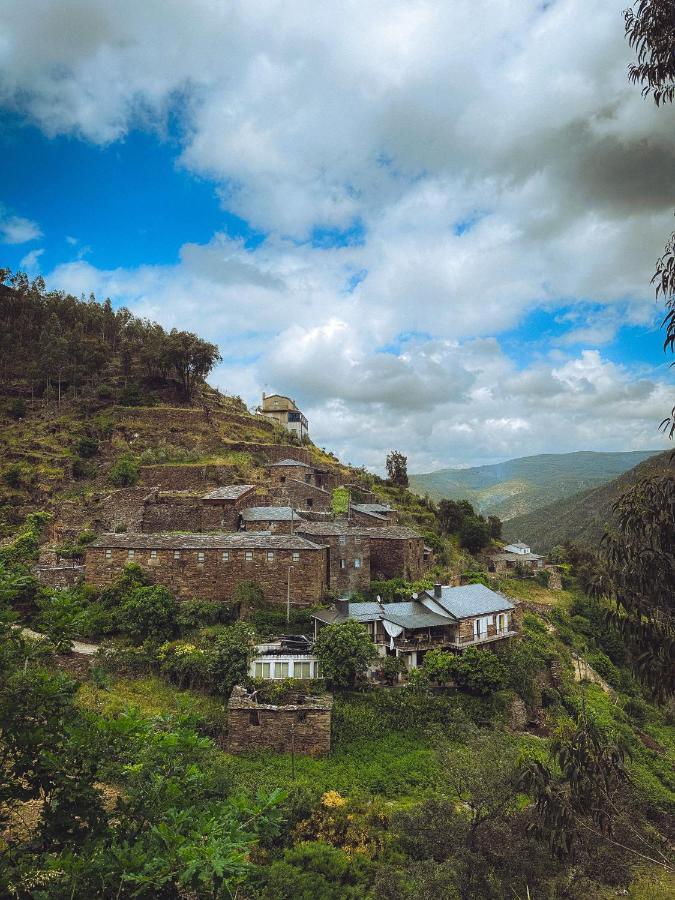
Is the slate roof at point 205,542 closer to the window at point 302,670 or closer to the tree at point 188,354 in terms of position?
the window at point 302,670

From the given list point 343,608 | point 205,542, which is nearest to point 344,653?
point 343,608

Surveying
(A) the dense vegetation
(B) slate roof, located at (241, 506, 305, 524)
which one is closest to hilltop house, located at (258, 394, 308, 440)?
(A) the dense vegetation

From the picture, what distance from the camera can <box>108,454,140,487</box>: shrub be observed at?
40062 millimetres

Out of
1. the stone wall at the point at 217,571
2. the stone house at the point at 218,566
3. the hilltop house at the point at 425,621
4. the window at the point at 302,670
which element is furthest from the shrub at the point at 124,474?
the window at the point at 302,670

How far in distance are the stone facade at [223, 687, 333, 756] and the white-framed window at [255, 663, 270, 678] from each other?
209 centimetres

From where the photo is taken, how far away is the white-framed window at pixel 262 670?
20891 mm

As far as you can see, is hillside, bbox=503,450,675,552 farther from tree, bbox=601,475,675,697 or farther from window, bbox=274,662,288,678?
tree, bbox=601,475,675,697

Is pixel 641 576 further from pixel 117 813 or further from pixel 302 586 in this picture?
pixel 302 586

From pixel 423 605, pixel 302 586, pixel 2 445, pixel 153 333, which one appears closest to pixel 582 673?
pixel 423 605

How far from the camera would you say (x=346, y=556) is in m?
29.5

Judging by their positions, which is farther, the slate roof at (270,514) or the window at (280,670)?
the slate roof at (270,514)

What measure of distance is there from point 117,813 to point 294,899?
20.5 feet

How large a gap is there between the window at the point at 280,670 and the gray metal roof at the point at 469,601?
359 inches

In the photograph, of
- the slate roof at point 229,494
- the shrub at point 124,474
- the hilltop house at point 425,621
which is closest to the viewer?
the hilltop house at point 425,621
